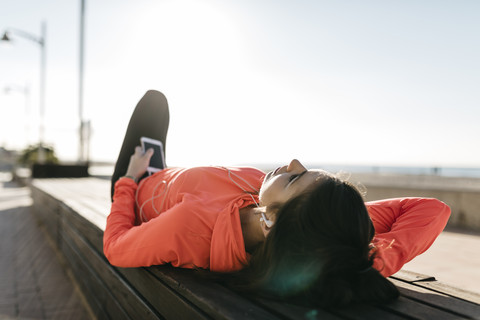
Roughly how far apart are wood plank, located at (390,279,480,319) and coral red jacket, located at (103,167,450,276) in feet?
0.43

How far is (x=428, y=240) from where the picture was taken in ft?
5.74

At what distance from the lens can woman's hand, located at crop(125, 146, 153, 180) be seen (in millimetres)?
2744

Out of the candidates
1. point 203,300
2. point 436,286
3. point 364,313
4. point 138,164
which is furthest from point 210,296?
point 138,164

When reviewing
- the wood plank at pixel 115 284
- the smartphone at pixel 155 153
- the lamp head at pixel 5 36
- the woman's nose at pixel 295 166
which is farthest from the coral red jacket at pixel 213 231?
the lamp head at pixel 5 36

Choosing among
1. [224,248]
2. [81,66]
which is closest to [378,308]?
[224,248]

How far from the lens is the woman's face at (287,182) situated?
1443 millimetres

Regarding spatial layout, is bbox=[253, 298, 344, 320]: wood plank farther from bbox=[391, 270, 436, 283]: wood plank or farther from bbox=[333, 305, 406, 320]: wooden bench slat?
bbox=[391, 270, 436, 283]: wood plank

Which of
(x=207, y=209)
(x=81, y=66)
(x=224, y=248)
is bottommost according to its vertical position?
(x=224, y=248)

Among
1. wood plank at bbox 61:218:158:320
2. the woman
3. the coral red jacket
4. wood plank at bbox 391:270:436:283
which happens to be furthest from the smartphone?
wood plank at bbox 391:270:436:283

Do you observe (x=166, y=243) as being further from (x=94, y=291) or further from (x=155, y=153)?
(x=155, y=153)

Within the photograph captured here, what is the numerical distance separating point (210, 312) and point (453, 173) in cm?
981

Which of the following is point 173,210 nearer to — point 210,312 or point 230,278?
point 230,278

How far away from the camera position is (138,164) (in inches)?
111

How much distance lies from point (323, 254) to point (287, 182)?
1.26ft
